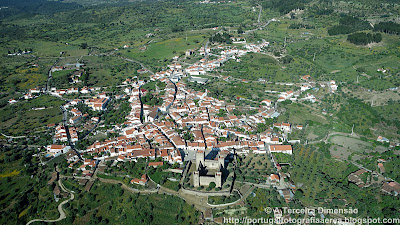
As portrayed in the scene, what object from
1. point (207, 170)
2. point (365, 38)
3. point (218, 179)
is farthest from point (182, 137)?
point (365, 38)

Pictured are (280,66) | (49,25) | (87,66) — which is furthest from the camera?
(49,25)

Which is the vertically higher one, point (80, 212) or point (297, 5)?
point (297, 5)

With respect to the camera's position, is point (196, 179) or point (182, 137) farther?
point (182, 137)

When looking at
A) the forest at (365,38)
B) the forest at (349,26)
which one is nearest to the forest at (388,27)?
the forest at (349,26)

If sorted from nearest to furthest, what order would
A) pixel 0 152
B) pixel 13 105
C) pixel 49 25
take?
1. pixel 0 152
2. pixel 13 105
3. pixel 49 25

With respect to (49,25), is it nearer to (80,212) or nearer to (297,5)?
(297,5)

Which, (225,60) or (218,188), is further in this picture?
(225,60)

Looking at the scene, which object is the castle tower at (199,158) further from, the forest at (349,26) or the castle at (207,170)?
the forest at (349,26)

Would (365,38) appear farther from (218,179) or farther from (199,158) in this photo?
(218,179)

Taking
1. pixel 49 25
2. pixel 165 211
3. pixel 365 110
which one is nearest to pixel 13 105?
pixel 165 211
